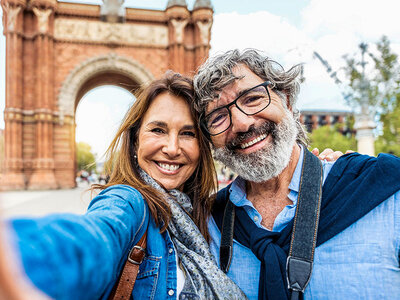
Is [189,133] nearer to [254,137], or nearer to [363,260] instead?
[254,137]

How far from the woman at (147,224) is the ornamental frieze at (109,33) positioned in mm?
17770

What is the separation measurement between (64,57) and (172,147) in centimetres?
1855

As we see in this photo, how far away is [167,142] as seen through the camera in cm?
164

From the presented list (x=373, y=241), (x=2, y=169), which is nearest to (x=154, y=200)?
(x=373, y=241)

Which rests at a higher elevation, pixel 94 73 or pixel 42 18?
pixel 42 18

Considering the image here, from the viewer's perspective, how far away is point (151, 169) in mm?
1667

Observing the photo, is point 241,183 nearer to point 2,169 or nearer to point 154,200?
point 154,200

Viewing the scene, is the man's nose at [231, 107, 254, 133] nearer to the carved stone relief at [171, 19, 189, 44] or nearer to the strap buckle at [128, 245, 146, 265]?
the strap buckle at [128, 245, 146, 265]

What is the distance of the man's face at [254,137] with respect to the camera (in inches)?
67.1

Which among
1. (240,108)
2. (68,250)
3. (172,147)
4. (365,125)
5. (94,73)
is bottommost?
(68,250)

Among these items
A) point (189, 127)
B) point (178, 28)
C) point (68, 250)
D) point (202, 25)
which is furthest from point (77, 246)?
point (202, 25)

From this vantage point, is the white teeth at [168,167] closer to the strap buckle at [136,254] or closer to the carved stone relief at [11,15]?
the strap buckle at [136,254]

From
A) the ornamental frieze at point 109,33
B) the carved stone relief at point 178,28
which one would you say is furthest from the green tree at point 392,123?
the ornamental frieze at point 109,33

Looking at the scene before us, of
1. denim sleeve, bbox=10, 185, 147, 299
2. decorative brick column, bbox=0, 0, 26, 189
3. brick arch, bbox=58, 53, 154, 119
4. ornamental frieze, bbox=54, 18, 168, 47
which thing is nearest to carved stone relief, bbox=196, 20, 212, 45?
ornamental frieze, bbox=54, 18, 168, 47
